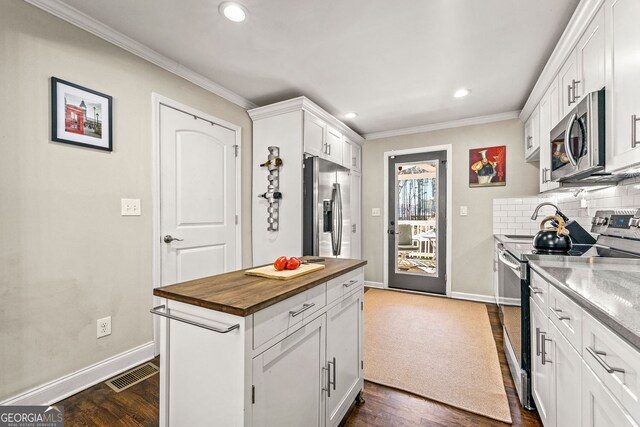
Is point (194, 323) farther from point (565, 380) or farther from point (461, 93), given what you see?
point (461, 93)

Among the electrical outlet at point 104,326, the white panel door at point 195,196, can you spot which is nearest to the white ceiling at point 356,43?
the white panel door at point 195,196

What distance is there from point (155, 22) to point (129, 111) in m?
0.65

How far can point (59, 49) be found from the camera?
181 cm

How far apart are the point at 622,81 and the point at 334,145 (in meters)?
2.64

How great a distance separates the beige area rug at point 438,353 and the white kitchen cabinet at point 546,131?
1502mm

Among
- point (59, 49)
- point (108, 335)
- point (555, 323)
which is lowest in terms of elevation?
point (108, 335)

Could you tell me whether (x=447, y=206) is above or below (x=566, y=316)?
above

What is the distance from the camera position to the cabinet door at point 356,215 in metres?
4.22

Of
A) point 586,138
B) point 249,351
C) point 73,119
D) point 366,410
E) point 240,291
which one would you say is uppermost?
point 73,119

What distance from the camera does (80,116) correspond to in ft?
6.21

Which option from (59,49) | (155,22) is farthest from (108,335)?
(155,22)

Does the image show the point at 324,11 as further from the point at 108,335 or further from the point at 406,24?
the point at 108,335

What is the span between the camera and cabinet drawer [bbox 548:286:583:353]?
1047mm

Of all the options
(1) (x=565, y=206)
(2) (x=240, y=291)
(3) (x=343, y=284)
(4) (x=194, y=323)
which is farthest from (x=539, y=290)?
(1) (x=565, y=206)
